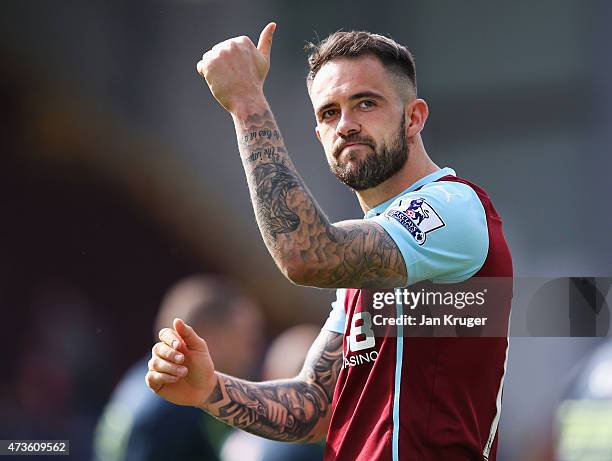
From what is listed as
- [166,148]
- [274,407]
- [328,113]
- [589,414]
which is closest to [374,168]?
[328,113]

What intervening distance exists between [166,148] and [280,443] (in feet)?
6.80

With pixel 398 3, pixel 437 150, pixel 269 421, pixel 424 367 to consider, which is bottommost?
pixel 269 421

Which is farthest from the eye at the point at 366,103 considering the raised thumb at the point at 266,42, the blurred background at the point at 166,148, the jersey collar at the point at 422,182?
the blurred background at the point at 166,148

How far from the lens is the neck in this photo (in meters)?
2.38

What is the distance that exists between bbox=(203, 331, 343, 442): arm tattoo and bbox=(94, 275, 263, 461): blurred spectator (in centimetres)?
124

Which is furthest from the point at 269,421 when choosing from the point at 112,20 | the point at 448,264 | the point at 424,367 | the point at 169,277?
the point at 112,20

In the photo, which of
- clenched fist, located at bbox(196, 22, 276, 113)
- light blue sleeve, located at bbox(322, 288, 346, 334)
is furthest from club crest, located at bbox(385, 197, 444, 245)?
light blue sleeve, located at bbox(322, 288, 346, 334)

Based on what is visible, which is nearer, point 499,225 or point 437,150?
point 499,225

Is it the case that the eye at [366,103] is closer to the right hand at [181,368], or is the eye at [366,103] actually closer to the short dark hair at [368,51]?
the short dark hair at [368,51]

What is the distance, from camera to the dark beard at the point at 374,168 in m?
2.31

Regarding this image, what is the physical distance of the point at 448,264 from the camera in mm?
2057

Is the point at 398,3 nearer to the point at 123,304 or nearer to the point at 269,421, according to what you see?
the point at 123,304

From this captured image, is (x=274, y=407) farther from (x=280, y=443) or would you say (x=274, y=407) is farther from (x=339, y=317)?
(x=280, y=443)

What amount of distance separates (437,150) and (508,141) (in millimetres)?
357
